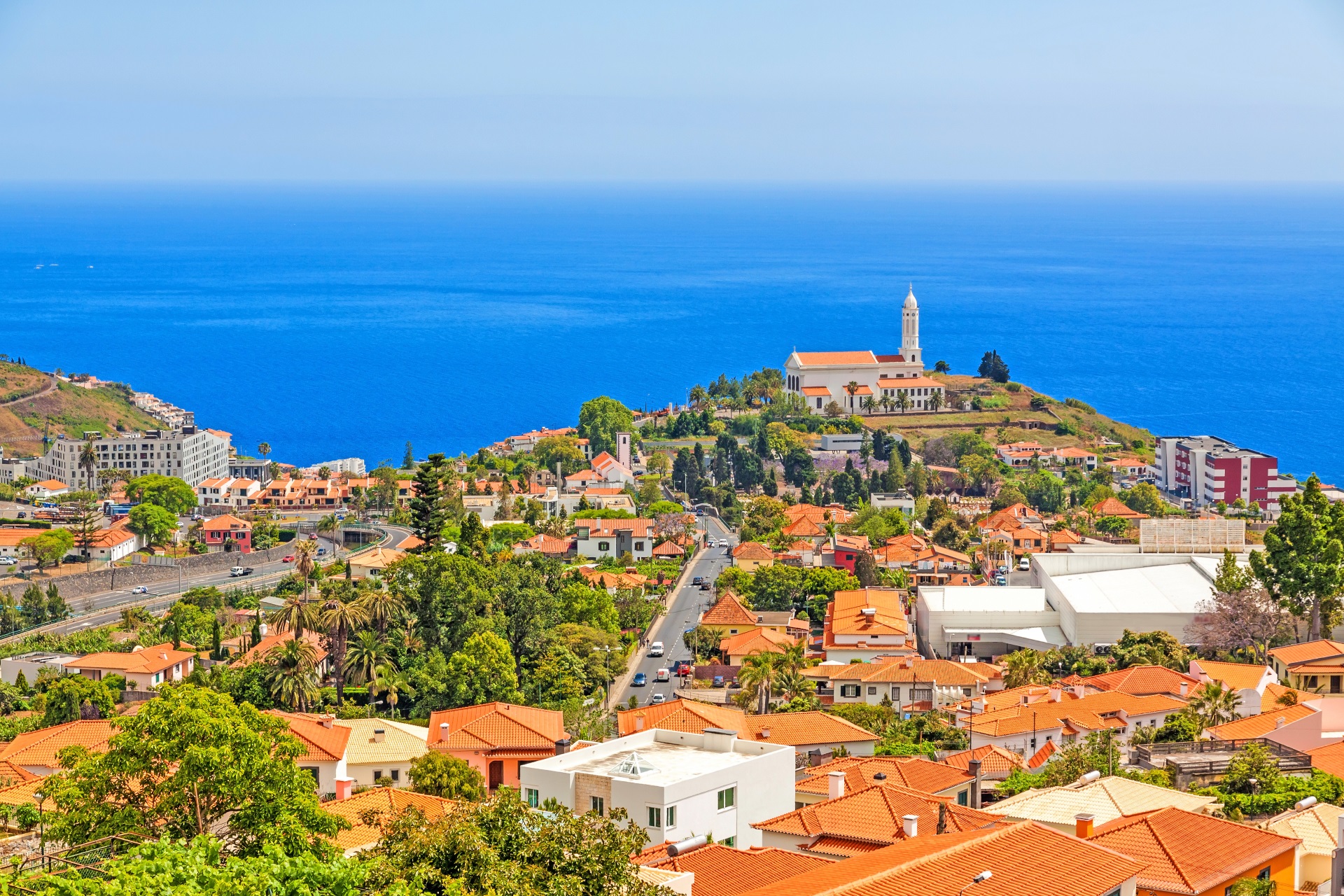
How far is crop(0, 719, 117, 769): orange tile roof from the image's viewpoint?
29.0m

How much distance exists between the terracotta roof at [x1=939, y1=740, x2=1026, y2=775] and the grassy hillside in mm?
56471

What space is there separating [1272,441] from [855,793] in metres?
95.2

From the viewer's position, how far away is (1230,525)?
5094 centimetres

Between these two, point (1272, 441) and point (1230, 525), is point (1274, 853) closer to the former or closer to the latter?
point (1230, 525)

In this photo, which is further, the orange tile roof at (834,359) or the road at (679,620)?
the orange tile roof at (834,359)

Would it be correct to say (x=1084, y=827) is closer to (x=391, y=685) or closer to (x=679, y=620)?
(x=391, y=685)

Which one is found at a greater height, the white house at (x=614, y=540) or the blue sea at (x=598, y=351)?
the blue sea at (x=598, y=351)

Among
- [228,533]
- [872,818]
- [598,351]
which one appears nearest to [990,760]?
[872,818]

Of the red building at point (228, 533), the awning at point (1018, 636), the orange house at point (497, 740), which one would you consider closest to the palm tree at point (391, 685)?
the orange house at point (497, 740)

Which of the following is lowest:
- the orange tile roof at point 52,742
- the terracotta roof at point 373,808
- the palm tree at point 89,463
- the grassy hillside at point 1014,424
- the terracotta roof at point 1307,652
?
the orange tile roof at point 52,742

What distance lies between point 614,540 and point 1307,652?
27116mm

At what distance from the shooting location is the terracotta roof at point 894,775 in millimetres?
23734

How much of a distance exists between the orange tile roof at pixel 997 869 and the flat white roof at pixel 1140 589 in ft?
94.5

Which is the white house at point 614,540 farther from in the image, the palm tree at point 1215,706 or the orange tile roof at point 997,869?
the orange tile roof at point 997,869
